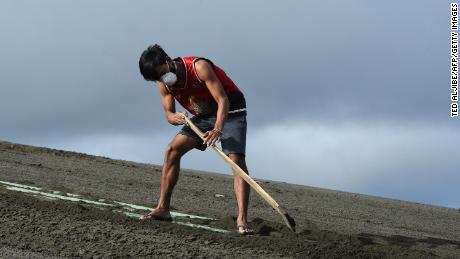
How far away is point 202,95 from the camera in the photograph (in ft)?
22.9

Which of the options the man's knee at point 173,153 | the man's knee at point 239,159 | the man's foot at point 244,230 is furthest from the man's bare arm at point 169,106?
the man's foot at point 244,230

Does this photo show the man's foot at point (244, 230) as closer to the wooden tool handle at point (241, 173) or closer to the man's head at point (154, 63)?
the wooden tool handle at point (241, 173)

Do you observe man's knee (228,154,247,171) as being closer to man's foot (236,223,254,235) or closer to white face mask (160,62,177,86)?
man's foot (236,223,254,235)

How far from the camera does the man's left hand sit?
6738mm

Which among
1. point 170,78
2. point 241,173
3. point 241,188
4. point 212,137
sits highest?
point 170,78

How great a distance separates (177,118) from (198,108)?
219 millimetres

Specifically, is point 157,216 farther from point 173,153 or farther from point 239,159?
point 239,159

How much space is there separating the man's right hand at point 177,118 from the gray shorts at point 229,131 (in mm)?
76

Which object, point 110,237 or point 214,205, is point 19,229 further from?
point 214,205

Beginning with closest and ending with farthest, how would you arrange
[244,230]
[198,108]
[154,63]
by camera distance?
[154,63], [244,230], [198,108]

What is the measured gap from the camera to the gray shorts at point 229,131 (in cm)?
693

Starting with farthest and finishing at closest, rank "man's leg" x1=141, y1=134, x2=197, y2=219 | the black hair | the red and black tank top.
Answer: "man's leg" x1=141, y1=134, x2=197, y2=219 < the red and black tank top < the black hair

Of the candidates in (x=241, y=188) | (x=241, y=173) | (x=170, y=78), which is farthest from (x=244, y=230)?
(x=170, y=78)

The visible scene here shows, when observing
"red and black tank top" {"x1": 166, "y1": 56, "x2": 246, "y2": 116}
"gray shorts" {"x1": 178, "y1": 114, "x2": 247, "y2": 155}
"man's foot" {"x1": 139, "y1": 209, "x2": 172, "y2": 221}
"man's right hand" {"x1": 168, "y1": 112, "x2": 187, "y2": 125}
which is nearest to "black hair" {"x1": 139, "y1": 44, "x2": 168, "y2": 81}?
"red and black tank top" {"x1": 166, "y1": 56, "x2": 246, "y2": 116}
